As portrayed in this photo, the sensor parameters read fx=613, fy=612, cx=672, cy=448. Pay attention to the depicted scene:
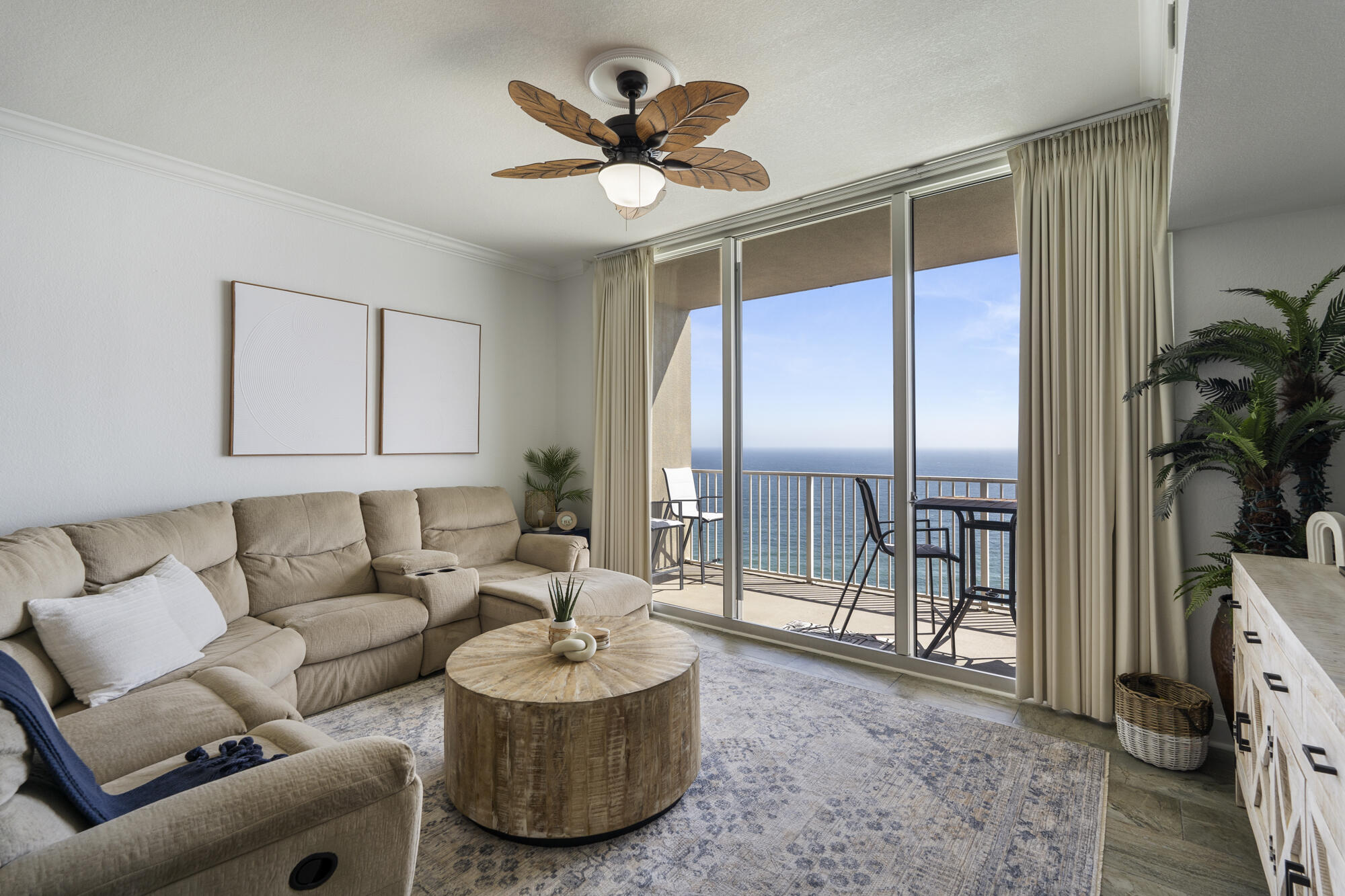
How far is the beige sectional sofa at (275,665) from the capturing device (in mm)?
1062

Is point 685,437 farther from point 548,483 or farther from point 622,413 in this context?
point 548,483

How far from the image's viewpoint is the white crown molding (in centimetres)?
277

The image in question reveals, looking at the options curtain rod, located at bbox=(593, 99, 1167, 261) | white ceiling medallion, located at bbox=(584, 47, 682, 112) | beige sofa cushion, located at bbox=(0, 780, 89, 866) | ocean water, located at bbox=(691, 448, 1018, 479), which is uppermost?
curtain rod, located at bbox=(593, 99, 1167, 261)

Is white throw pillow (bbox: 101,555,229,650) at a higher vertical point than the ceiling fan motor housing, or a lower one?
lower

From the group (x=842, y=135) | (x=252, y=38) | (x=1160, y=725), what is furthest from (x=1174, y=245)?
(x=252, y=38)

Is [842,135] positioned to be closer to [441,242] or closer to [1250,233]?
[1250,233]

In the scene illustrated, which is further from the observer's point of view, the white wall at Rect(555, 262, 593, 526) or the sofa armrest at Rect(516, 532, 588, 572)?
the white wall at Rect(555, 262, 593, 526)

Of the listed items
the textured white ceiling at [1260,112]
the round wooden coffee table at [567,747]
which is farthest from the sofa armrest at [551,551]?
the textured white ceiling at [1260,112]

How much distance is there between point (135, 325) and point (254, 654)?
187 cm

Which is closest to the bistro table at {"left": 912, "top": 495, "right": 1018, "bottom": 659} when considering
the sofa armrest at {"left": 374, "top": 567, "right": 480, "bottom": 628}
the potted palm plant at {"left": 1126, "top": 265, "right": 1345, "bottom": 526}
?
the potted palm plant at {"left": 1126, "top": 265, "right": 1345, "bottom": 526}

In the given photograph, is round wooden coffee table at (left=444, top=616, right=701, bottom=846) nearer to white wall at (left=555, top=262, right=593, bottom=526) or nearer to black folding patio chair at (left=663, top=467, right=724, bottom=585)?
black folding patio chair at (left=663, top=467, right=724, bottom=585)

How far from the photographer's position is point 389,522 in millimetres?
3863

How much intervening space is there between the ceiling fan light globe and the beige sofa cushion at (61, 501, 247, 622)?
258cm

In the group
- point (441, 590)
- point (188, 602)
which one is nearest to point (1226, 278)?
point (441, 590)
